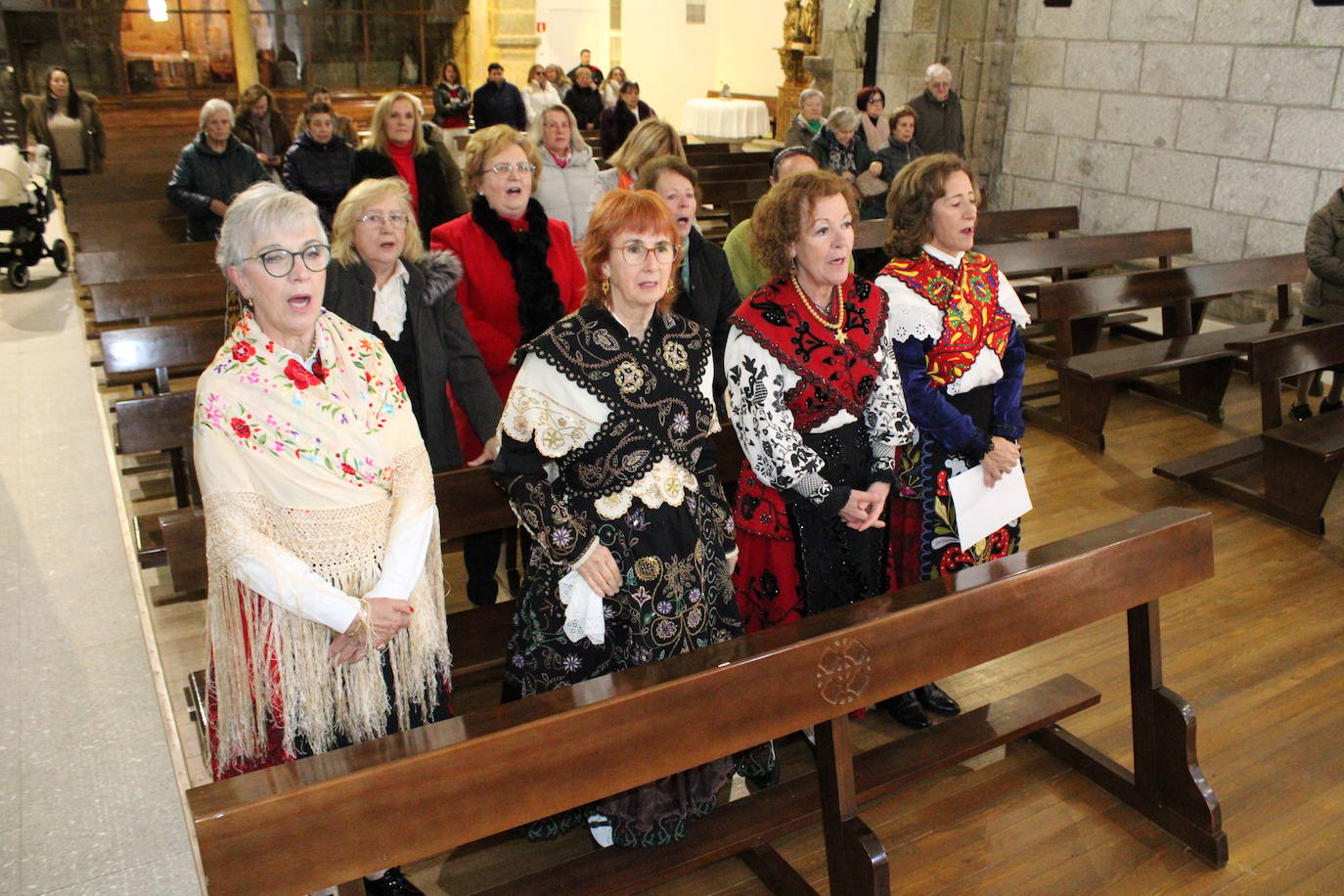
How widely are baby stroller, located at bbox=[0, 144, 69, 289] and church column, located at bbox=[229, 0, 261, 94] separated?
324 inches

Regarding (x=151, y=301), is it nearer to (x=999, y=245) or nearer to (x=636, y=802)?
(x=636, y=802)

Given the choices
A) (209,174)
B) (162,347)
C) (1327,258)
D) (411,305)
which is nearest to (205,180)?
(209,174)

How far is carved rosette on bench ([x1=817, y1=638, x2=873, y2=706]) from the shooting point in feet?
5.66

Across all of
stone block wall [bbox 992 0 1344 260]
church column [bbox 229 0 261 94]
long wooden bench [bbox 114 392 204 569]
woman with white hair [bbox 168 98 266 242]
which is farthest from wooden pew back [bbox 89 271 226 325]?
church column [bbox 229 0 261 94]

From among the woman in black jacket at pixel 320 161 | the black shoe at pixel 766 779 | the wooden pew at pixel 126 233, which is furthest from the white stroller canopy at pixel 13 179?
the black shoe at pixel 766 779

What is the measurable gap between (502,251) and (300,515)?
1353mm

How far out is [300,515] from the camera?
1.74 meters

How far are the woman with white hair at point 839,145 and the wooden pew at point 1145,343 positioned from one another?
1645mm

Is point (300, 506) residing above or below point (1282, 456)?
above

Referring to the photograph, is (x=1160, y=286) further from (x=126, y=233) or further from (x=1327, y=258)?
(x=126, y=233)

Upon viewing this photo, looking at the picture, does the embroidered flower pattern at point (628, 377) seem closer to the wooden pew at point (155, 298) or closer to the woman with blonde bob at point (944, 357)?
the woman with blonde bob at point (944, 357)

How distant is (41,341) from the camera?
623cm

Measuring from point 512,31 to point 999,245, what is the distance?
→ 997cm

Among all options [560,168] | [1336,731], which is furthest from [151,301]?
[1336,731]
